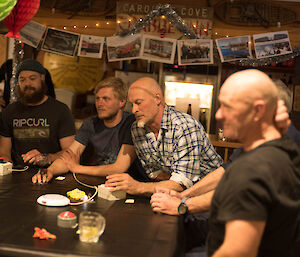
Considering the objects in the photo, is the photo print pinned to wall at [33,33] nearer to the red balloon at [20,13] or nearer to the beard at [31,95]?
the beard at [31,95]

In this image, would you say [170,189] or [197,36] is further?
[197,36]

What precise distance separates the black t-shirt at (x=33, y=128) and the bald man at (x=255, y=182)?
7.43 feet

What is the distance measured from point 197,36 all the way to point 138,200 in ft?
8.33

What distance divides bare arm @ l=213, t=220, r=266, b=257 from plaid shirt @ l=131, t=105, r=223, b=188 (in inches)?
43.7

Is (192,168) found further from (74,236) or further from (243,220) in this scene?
(243,220)

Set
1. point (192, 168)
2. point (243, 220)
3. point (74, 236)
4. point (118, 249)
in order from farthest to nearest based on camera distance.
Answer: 1. point (192, 168)
2. point (74, 236)
3. point (118, 249)
4. point (243, 220)

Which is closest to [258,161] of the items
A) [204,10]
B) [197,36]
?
[197,36]

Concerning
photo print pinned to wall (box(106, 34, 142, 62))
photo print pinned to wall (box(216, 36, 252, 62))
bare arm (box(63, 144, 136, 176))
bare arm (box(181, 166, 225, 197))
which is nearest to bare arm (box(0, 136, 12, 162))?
bare arm (box(63, 144, 136, 176))

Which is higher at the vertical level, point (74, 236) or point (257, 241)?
point (257, 241)

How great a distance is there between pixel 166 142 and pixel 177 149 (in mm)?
94

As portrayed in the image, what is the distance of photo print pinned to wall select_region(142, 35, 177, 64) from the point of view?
4.15 m

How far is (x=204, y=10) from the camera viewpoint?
430cm

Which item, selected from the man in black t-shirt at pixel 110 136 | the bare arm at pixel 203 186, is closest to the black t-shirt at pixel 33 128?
the man in black t-shirt at pixel 110 136

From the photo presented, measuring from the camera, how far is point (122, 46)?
13.7 feet
